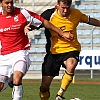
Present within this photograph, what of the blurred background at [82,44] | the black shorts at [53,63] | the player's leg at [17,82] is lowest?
the blurred background at [82,44]

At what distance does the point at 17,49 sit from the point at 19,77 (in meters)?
0.59

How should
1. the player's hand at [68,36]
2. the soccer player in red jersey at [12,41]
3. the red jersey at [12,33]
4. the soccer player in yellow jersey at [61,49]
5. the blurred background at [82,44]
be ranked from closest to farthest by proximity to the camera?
1. the soccer player in red jersey at [12,41]
2. the red jersey at [12,33]
3. the player's hand at [68,36]
4. the soccer player in yellow jersey at [61,49]
5. the blurred background at [82,44]

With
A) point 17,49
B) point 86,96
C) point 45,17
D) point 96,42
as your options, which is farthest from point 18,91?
point 96,42

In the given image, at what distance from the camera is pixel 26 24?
8844 millimetres

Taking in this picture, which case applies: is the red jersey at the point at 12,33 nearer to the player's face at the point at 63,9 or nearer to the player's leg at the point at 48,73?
the player's face at the point at 63,9

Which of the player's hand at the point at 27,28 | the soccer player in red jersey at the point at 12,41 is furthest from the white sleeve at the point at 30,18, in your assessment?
the player's hand at the point at 27,28

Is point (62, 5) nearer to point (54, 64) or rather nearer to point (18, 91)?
point (54, 64)

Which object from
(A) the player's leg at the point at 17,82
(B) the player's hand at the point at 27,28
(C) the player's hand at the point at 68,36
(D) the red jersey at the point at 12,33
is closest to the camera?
(A) the player's leg at the point at 17,82

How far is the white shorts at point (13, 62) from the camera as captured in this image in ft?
27.9

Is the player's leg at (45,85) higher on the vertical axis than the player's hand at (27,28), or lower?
lower

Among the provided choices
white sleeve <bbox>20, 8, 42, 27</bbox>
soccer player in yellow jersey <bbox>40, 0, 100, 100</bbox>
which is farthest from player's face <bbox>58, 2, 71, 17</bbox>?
white sleeve <bbox>20, 8, 42, 27</bbox>

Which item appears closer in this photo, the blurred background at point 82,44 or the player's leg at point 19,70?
the player's leg at point 19,70

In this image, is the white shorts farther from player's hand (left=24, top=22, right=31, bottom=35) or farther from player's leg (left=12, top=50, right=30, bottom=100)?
player's hand (left=24, top=22, right=31, bottom=35)

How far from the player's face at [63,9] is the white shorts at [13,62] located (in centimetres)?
140
